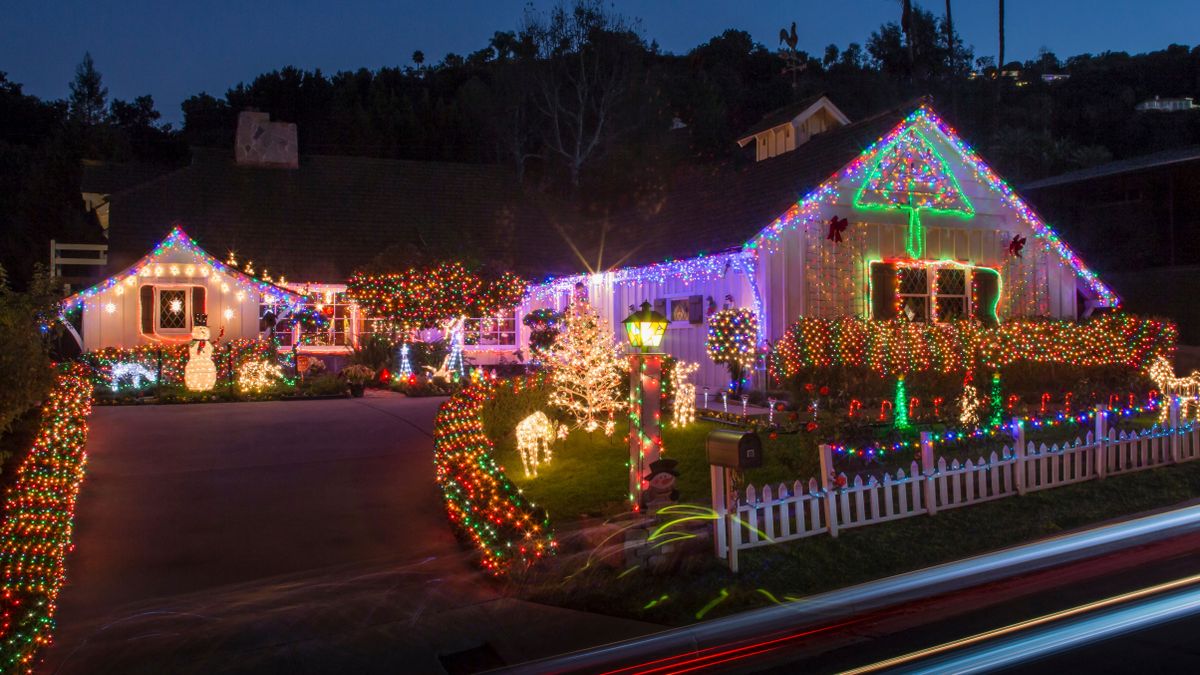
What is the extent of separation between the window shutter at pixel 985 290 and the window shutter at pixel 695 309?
548cm

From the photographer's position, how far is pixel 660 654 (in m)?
6.09

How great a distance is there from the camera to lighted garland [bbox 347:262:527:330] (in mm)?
19594

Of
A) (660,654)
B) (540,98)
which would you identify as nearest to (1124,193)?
(540,98)

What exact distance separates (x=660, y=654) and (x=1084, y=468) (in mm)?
6743

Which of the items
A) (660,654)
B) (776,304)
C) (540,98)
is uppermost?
(540,98)

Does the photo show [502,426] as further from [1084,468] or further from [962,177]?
[962,177]

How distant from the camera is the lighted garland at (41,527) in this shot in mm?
5695

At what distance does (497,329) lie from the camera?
2430 centimetres

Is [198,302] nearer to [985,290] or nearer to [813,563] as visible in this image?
[985,290]

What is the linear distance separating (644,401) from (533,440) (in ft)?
9.72

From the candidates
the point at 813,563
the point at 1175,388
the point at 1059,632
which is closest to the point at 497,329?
the point at 1175,388

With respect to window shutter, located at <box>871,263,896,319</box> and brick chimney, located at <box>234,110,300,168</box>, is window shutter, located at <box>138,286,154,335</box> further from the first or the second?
window shutter, located at <box>871,263,896,319</box>

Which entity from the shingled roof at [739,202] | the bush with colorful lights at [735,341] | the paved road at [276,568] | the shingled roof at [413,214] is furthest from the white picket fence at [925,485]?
the shingled roof at [413,214]

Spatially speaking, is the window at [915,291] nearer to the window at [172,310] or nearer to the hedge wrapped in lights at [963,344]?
the hedge wrapped in lights at [963,344]
